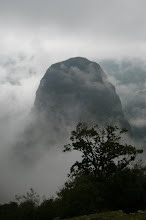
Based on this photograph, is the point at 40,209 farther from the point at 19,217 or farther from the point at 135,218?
the point at 135,218

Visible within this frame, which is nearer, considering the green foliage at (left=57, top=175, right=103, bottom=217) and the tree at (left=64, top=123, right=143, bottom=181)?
the green foliage at (left=57, top=175, right=103, bottom=217)

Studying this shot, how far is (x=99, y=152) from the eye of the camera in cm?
4784

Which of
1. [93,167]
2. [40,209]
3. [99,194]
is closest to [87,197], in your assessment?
[99,194]

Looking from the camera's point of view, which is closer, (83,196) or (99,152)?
(83,196)

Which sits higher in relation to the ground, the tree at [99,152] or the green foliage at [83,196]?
the tree at [99,152]

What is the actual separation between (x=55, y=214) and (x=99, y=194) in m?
22.2

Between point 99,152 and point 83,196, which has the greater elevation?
point 99,152

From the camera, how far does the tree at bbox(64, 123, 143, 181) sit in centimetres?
4741

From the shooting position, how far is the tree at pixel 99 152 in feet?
156

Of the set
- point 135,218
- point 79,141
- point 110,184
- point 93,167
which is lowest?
point 135,218

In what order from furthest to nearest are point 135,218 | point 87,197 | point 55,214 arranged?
point 55,214
point 87,197
point 135,218

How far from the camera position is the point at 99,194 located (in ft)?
141

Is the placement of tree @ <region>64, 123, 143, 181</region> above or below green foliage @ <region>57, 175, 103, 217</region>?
above

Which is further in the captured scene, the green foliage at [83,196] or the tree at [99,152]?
the tree at [99,152]
